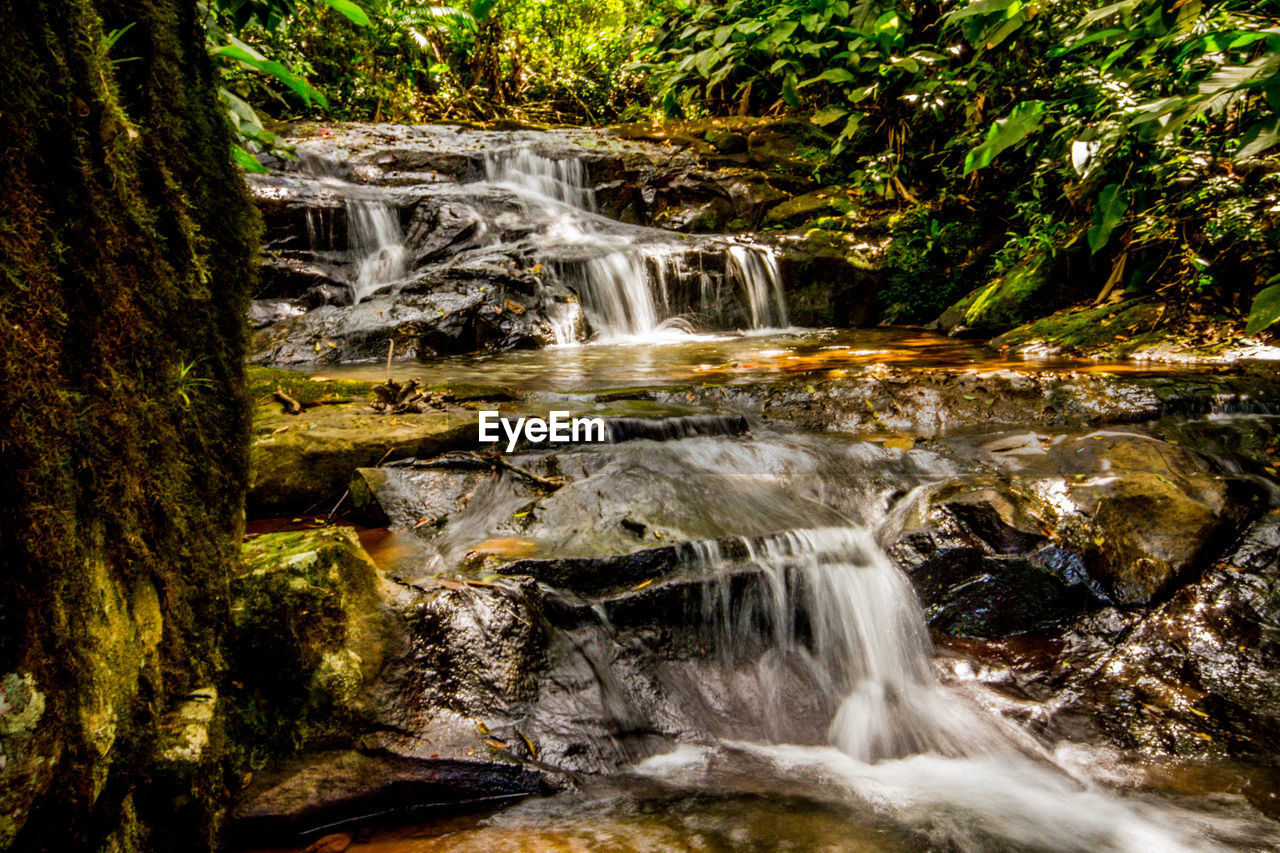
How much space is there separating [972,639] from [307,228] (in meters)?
8.95

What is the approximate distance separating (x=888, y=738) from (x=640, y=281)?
710 centimetres

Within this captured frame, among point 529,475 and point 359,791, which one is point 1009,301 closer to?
point 529,475

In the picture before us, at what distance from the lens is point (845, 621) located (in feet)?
9.36

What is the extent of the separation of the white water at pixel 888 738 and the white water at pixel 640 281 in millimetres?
5710

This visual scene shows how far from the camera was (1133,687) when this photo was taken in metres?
2.57

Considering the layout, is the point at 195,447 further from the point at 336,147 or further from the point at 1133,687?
the point at 336,147

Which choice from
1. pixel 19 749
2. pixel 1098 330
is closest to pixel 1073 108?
pixel 1098 330

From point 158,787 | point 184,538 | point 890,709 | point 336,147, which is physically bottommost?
point 890,709

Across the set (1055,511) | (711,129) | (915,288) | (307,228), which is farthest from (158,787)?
(711,129)

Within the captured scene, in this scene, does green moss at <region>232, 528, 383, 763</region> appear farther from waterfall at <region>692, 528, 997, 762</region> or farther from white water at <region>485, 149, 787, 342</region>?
white water at <region>485, 149, 787, 342</region>

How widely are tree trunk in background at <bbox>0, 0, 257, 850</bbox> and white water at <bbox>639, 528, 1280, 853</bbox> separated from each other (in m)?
1.42

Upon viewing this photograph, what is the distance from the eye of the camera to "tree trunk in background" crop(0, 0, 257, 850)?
3.57 ft

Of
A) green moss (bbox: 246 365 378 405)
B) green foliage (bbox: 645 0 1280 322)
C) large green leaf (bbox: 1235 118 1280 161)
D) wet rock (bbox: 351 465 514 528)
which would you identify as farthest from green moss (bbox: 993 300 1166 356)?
green moss (bbox: 246 365 378 405)

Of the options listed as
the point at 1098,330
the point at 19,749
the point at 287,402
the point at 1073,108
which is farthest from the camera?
the point at 1098,330
